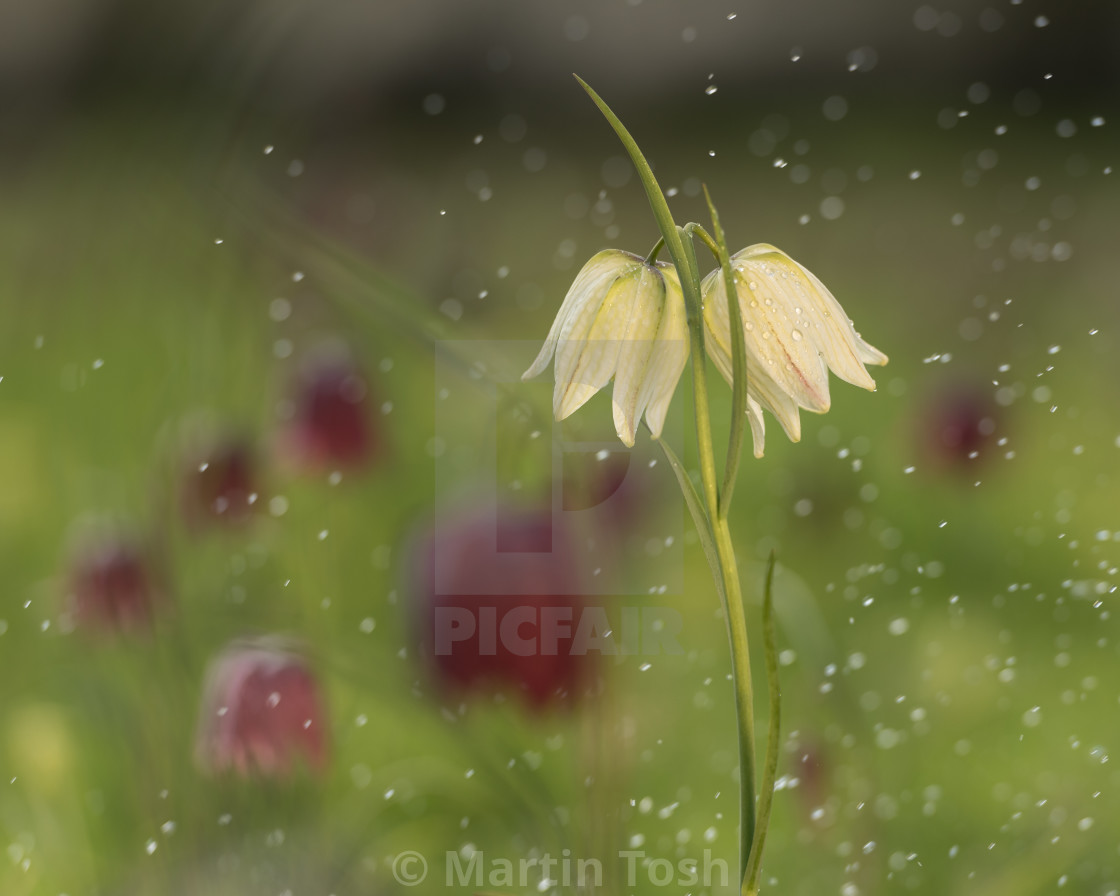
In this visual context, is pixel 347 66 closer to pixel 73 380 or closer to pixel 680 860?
pixel 73 380

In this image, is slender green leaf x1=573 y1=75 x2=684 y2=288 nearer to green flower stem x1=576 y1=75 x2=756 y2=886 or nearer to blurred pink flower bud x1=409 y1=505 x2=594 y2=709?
green flower stem x1=576 y1=75 x2=756 y2=886

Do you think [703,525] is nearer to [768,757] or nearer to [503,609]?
[768,757]

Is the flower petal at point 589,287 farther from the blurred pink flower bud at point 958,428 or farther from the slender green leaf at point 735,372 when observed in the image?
the blurred pink flower bud at point 958,428

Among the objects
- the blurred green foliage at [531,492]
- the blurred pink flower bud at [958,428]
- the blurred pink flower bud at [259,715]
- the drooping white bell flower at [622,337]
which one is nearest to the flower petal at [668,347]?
the drooping white bell flower at [622,337]

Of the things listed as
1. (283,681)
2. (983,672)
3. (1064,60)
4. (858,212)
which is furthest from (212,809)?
(1064,60)

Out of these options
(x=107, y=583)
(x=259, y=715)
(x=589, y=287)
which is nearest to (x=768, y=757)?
(x=589, y=287)

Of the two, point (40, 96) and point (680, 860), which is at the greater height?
point (40, 96)

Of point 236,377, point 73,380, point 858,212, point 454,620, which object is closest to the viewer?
point 454,620

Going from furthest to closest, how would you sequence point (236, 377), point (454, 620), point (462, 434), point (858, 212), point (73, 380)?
point (858, 212) < point (73, 380) < point (462, 434) < point (236, 377) < point (454, 620)
